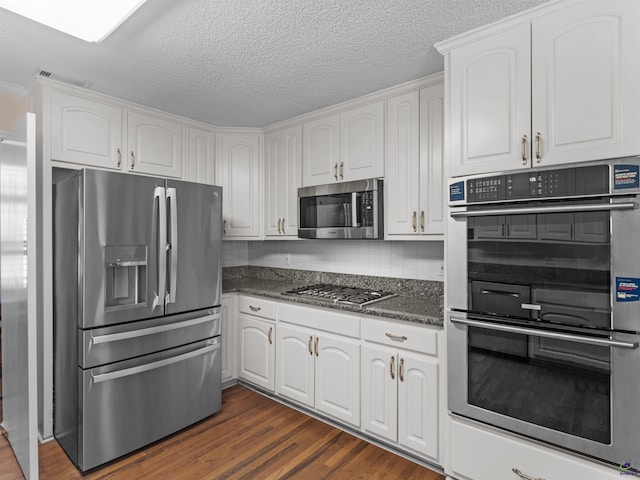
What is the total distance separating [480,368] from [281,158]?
239 cm

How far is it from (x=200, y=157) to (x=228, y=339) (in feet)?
5.53

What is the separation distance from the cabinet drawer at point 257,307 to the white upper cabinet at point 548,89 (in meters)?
1.78

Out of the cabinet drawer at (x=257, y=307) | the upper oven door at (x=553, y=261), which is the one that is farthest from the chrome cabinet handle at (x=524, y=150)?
the cabinet drawer at (x=257, y=307)

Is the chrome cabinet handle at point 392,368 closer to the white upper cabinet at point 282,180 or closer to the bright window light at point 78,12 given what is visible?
the white upper cabinet at point 282,180

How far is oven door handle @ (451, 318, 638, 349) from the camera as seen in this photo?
144 centimetres

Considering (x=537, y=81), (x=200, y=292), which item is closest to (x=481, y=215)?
(x=537, y=81)

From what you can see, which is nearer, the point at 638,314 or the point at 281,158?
the point at 638,314

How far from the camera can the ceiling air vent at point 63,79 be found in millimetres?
2293

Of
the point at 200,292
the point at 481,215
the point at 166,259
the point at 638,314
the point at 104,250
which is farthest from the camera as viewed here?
the point at 200,292

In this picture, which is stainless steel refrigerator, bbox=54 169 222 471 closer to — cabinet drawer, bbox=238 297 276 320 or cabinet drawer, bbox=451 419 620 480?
cabinet drawer, bbox=238 297 276 320

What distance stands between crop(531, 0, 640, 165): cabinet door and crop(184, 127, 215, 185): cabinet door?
2.66 meters

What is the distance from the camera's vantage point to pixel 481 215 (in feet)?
5.88

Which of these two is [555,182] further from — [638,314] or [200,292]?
[200,292]

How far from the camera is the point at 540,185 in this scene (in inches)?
64.1
